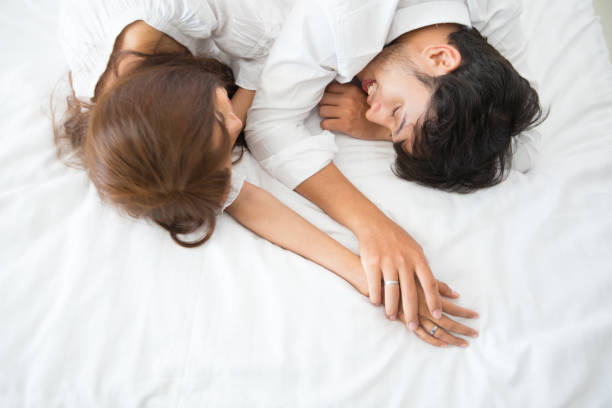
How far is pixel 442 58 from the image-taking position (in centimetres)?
85

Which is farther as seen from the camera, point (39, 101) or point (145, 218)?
point (39, 101)

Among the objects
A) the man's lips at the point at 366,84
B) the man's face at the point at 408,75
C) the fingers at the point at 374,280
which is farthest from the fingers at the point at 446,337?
the man's lips at the point at 366,84

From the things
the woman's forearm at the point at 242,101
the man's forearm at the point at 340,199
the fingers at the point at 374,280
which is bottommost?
the fingers at the point at 374,280

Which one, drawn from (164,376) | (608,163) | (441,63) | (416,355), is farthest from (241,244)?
(608,163)

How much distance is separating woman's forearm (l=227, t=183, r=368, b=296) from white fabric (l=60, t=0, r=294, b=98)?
330 mm

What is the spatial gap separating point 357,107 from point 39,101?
2.28ft

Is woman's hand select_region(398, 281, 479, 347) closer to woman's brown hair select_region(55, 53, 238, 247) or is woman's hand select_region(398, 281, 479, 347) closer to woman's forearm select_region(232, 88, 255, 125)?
woman's brown hair select_region(55, 53, 238, 247)

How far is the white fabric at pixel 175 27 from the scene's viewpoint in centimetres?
78

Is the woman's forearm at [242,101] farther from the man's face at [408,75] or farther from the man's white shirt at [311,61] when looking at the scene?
the man's face at [408,75]

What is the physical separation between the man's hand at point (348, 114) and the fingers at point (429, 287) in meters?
0.36

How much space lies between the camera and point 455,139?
0.81m

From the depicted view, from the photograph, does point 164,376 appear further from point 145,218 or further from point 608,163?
point 608,163

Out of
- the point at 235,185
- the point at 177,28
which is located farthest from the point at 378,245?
the point at 177,28

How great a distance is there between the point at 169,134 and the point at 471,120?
1.91 feet
